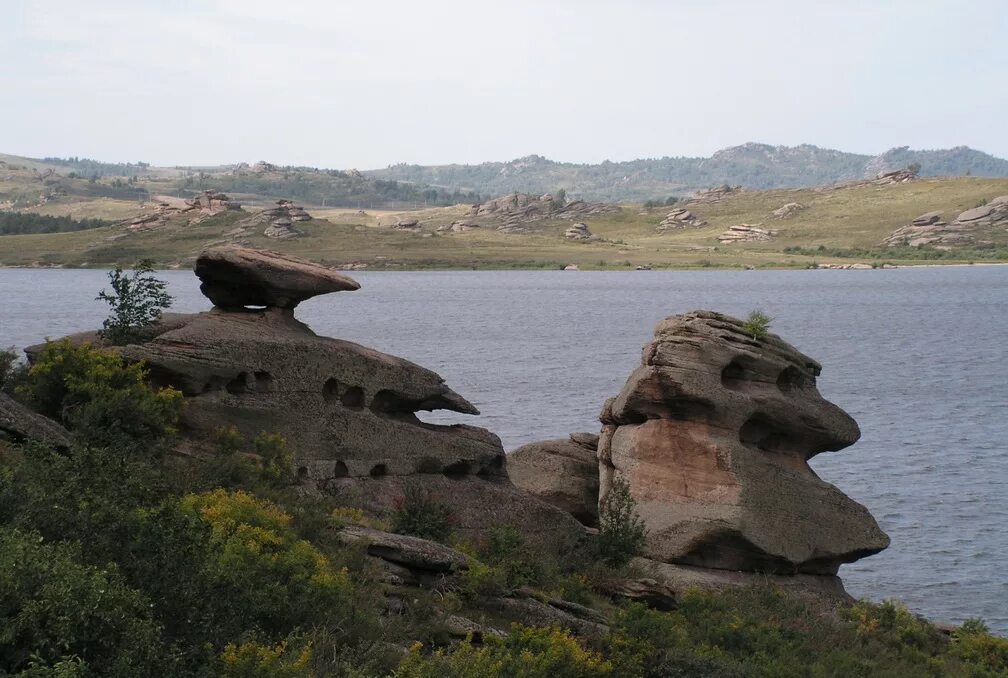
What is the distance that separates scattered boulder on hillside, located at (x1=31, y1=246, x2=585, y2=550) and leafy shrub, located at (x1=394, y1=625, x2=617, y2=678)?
819cm

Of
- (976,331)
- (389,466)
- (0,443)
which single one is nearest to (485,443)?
(389,466)

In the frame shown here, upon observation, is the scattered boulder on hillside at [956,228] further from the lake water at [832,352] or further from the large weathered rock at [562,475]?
the large weathered rock at [562,475]

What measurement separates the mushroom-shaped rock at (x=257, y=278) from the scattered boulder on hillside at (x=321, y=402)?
0.03 m

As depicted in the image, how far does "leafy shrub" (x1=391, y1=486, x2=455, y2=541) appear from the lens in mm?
21312

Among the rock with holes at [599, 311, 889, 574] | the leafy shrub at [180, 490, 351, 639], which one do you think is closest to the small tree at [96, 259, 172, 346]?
the leafy shrub at [180, 490, 351, 639]

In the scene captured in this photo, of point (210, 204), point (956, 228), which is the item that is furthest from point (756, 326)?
point (956, 228)

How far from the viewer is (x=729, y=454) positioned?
26.4 meters

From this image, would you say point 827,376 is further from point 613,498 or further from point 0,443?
point 0,443

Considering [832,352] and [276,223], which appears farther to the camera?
[276,223]

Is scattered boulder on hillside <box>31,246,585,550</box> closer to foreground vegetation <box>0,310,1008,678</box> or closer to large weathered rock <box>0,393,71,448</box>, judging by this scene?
foreground vegetation <box>0,310,1008,678</box>

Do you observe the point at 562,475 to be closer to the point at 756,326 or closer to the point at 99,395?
the point at 756,326

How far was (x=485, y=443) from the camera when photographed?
86.3 feet

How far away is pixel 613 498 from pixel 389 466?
5137 mm

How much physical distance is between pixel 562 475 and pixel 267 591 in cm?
1688
